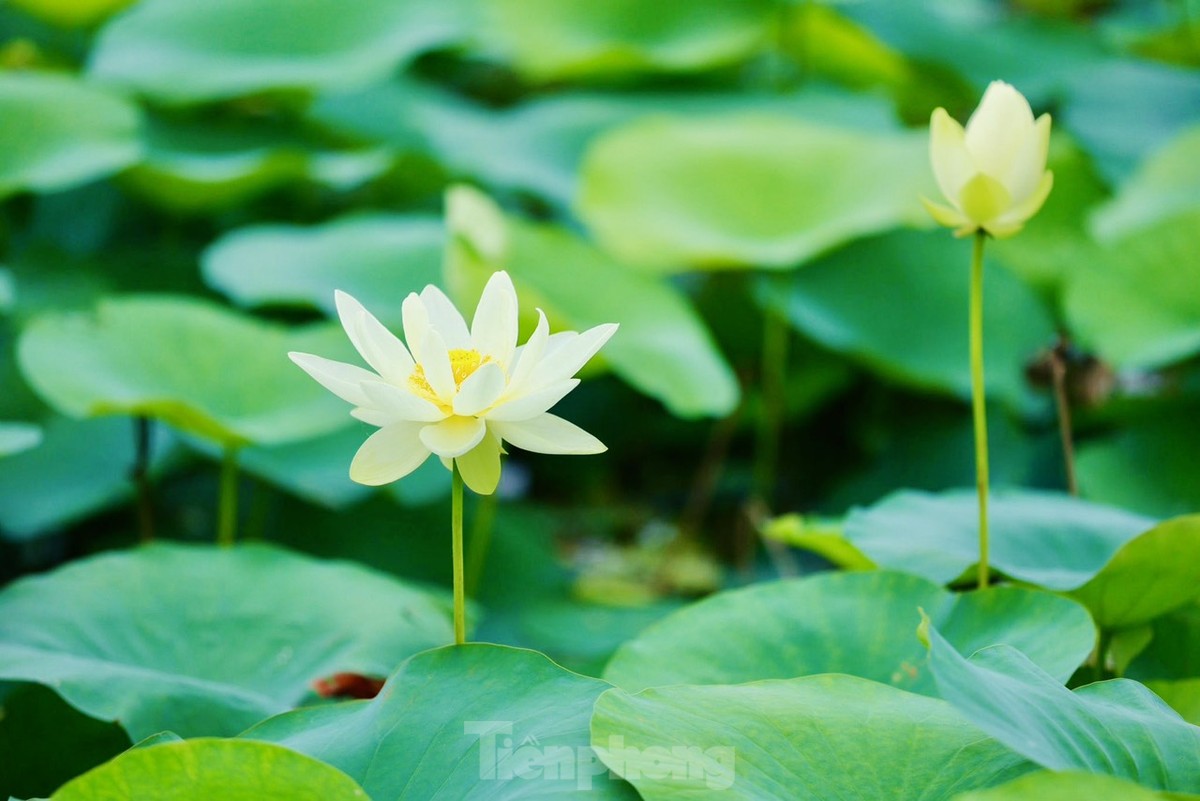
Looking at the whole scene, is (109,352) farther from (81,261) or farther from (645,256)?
(645,256)

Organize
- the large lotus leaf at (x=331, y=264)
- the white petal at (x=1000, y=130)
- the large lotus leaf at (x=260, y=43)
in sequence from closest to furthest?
the white petal at (x=1000, y=130) → the large lotus leaf at (x=331, y=264) → the large lotus leaf at (x=260, y=43)

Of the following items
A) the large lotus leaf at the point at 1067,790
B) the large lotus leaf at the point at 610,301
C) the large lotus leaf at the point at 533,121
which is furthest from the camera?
the large lotus leaf at the point at 533,121

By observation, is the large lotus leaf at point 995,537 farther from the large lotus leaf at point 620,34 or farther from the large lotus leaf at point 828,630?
the large lotus leaf at point 620,34

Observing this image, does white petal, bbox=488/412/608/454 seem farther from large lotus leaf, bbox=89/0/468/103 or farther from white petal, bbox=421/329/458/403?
large lotus leaf, bbox=89/0/468/103

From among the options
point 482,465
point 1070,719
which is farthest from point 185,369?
point 1070,719

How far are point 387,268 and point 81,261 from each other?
21.9 inches

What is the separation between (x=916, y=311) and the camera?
177 cm

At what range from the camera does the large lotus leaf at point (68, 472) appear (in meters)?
1.37

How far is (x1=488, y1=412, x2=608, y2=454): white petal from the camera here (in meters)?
0.62

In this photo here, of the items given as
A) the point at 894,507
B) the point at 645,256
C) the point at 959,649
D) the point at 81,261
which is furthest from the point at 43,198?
the point at 959,649

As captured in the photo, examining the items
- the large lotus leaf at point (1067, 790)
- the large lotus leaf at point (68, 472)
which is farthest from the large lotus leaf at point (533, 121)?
the large lotus leaf at point (1067, 790)

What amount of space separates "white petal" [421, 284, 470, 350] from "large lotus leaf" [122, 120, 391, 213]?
1096 millimetres

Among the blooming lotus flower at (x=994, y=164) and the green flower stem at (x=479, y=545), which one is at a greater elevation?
the blooming lotus flower at (x=994, y=164)

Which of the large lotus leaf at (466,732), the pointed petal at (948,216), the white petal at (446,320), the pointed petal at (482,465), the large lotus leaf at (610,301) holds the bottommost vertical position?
the large lotus leaf at (610,301)
